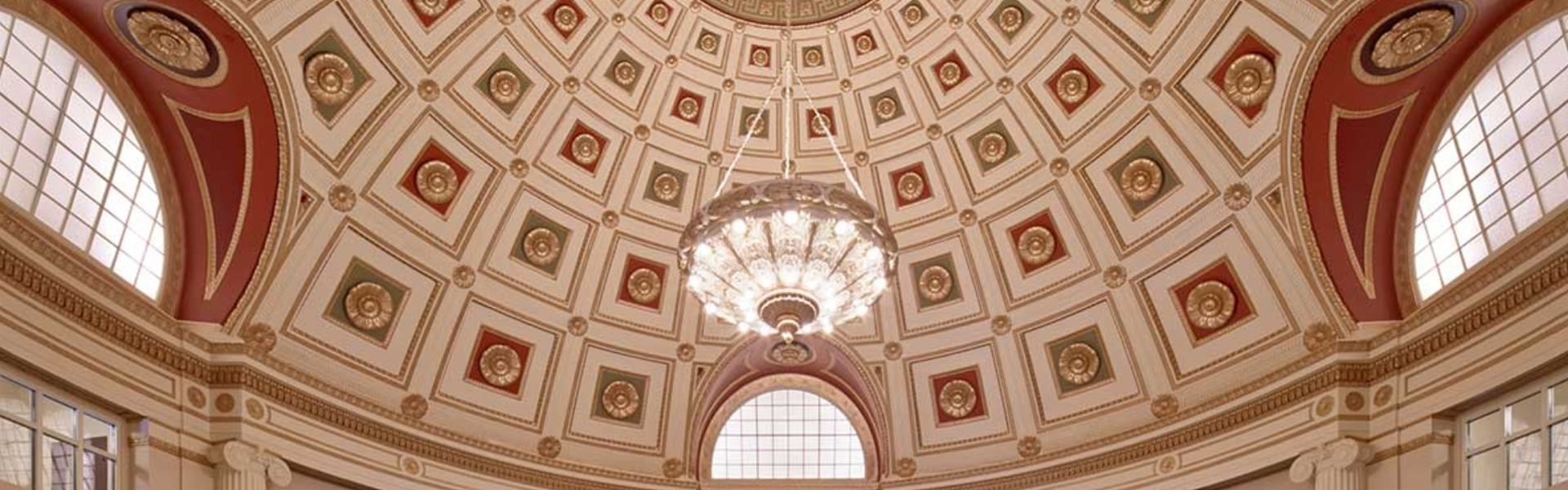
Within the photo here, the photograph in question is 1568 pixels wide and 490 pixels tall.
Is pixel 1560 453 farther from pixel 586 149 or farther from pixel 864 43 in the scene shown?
pixel 586 149

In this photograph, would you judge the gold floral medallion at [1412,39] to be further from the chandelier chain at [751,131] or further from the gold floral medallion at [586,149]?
the gold floral medallion at [586,149]

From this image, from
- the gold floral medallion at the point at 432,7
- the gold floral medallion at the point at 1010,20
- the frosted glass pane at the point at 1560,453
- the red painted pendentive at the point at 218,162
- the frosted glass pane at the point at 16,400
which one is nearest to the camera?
the frosted glass pane at the point at 16,400

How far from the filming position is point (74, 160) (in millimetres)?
18078

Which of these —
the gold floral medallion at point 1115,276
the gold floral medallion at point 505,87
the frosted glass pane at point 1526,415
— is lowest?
the frosted glass pane at point 1526,415

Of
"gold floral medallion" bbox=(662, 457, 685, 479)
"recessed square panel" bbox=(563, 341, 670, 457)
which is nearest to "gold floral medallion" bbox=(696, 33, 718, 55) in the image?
"recessed square panel" bbox=(563, 341, 670, 457)

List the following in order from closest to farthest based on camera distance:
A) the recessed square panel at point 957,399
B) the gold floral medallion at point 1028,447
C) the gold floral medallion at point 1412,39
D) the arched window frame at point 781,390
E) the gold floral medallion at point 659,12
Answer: the gold floral medallion at point 1412,39, the gold floral medallion at point 659,12, the gold floral medallion at point 1028,447, the recessed square panel at point 957,399, the arched window frame at point 781,390

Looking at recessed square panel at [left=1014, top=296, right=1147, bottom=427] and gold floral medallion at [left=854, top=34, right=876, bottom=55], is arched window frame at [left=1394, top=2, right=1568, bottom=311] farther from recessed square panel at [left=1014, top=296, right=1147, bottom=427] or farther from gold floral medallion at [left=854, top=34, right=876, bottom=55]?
gold floral medallion at [left=854, top=34, right=876, bottom=55]

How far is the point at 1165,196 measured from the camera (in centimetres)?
2259

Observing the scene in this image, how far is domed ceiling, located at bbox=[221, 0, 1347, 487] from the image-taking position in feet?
69.5

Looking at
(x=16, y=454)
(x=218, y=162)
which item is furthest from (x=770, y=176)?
(x=16, y=454)

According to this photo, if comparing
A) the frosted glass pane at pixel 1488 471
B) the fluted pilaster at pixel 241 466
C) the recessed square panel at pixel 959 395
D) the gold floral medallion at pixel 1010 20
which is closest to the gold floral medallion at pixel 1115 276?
the recessed square panel at pixel 959 395

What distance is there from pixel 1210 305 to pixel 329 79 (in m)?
13.0

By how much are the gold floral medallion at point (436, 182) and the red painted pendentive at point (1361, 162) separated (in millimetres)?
12289

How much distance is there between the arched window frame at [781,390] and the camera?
997 inches
